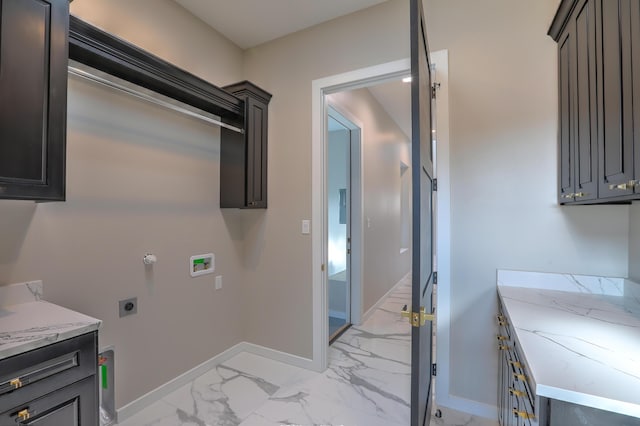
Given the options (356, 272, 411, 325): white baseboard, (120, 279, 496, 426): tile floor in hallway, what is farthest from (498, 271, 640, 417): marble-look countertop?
(356, 272, 411, 325): white baseboard

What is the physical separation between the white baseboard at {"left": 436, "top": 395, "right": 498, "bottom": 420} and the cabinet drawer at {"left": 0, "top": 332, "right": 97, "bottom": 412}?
6.81ft

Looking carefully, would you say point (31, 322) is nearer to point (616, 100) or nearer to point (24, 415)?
point (24, 415)

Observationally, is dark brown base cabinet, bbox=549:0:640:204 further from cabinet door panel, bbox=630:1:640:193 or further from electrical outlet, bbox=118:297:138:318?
electrical outlet, bbox=118:297:138:318

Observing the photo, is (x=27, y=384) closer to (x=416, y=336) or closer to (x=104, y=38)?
(x=416, y=336)

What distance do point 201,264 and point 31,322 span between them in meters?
1.22

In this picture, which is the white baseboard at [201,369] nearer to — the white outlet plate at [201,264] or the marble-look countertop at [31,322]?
the white outlet plate at [201,264]

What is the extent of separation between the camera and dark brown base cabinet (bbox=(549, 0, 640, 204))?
97cm

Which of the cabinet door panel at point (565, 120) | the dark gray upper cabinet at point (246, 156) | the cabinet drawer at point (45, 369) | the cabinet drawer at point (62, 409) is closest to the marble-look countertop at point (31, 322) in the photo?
the cabinet drawer at point (45, 369)

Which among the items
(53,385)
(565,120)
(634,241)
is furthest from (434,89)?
(53,385)

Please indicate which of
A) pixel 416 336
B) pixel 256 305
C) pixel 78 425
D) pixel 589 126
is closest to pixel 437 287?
pixel 416 336

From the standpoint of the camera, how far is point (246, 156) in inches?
94.9

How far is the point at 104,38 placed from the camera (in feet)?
5.10

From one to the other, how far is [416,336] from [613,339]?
687 mm

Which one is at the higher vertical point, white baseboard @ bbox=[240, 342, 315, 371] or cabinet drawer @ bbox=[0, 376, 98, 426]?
cabinet drawer @ bbox=[0, 376, 98, 426]
